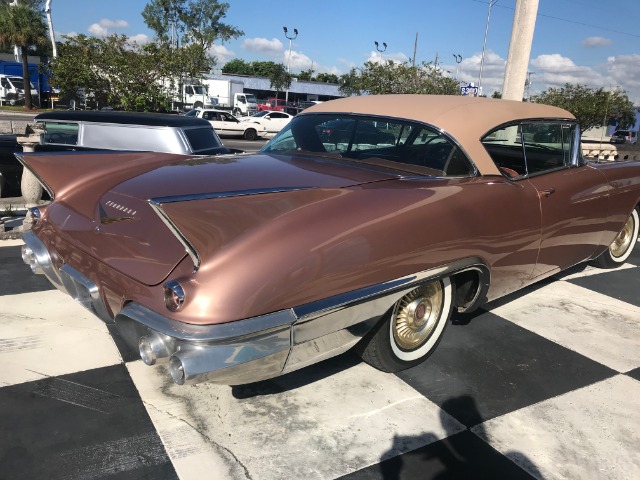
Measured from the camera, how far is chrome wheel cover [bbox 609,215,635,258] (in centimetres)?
514

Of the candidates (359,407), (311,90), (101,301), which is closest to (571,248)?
(359,407)

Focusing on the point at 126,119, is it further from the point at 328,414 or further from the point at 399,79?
the point at 399,79

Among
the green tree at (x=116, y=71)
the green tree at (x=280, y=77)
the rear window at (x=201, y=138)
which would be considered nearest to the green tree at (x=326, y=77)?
the green tree at (x=280, y=77)

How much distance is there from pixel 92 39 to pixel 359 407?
1903cm

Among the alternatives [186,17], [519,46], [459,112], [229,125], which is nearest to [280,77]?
[186,17]

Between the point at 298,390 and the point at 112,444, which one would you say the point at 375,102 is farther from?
the point at 112,444

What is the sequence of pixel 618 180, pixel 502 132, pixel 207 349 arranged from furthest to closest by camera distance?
pixel 618 180
pixel 502 132
pixel 207 349

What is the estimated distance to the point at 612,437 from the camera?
2475 millimetres

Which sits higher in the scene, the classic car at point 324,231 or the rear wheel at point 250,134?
the classic car at point 324,231

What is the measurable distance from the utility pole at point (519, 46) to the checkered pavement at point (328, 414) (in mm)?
8164

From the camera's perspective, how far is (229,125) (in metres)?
21.5

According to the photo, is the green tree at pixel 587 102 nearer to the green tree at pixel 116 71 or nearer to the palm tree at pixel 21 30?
the green tree at pixel 116 71

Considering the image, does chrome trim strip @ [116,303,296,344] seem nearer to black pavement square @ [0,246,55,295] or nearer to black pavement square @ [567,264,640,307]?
black pavement square @ [0,246,55,295]

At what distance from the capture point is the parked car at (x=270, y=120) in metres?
22.6
